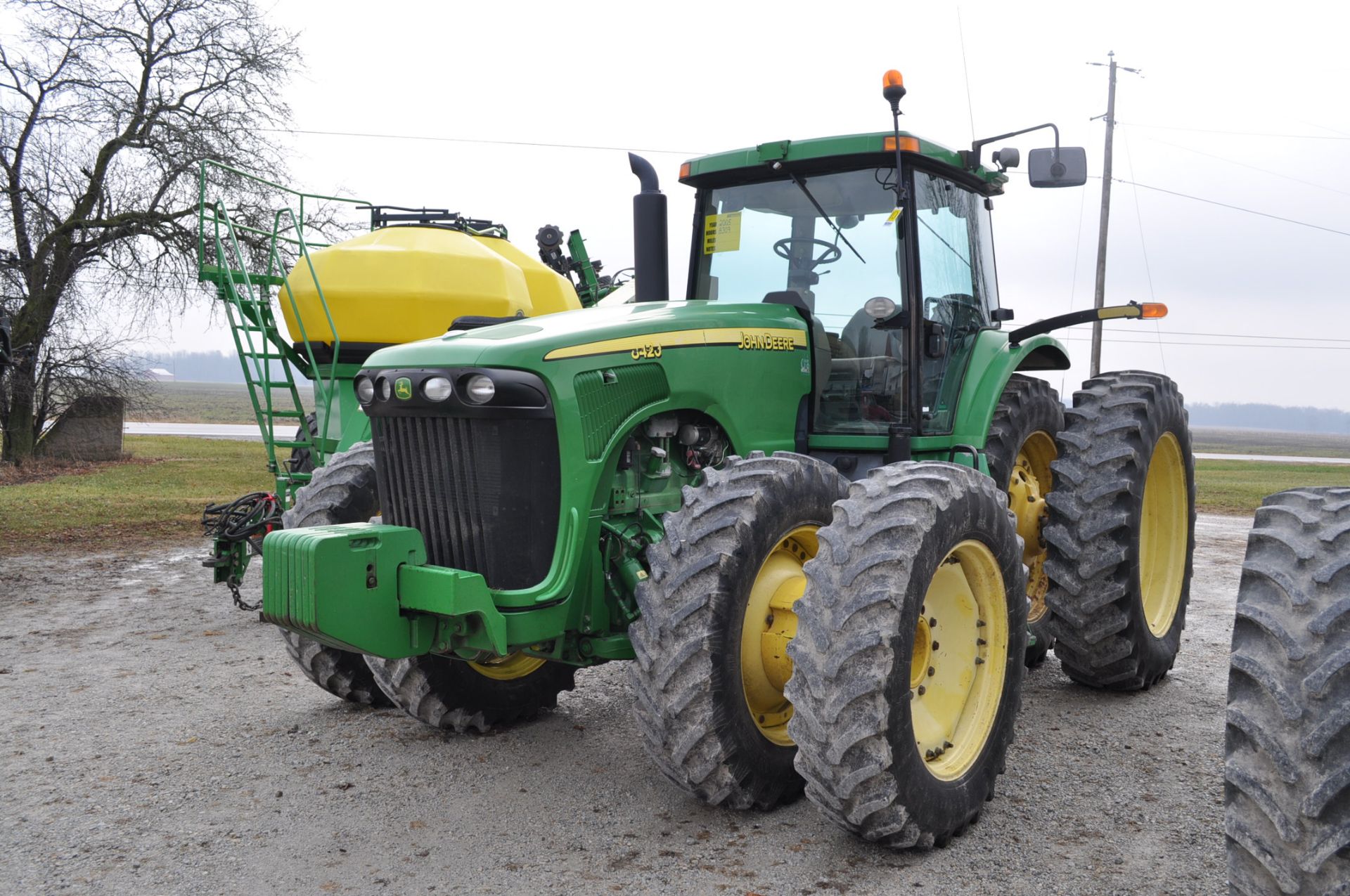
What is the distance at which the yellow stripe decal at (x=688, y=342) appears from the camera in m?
4.04

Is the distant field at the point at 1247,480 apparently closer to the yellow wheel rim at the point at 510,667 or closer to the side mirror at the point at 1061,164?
the side mirror at the point at 1061,164

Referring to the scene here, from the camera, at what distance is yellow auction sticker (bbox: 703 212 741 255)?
A: 5336mm

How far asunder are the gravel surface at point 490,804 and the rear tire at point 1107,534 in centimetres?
24

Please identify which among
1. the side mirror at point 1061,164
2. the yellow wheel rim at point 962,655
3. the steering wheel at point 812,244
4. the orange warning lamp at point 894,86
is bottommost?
the yellow wheel rim at point 962,655

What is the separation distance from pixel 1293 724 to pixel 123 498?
15.8 m

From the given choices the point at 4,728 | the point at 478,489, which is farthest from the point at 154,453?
the point at 478,489

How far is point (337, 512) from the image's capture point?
4.85m

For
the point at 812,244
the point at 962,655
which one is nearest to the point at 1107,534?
the point at 962,655

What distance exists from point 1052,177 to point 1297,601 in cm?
290

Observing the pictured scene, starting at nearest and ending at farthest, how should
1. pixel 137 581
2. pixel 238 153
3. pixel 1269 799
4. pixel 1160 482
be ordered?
pixel 1269 799 → pixel 1160 482 → pixel 137 581 → pixel 238 153

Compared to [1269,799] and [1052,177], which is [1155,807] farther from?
[1052,177]

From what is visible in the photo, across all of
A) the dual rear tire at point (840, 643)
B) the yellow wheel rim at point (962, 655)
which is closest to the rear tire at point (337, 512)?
the dual rear tire at point (840, 643)

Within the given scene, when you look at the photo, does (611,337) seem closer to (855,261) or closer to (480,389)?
(480,389)

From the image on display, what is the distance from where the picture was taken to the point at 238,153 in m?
18.0
